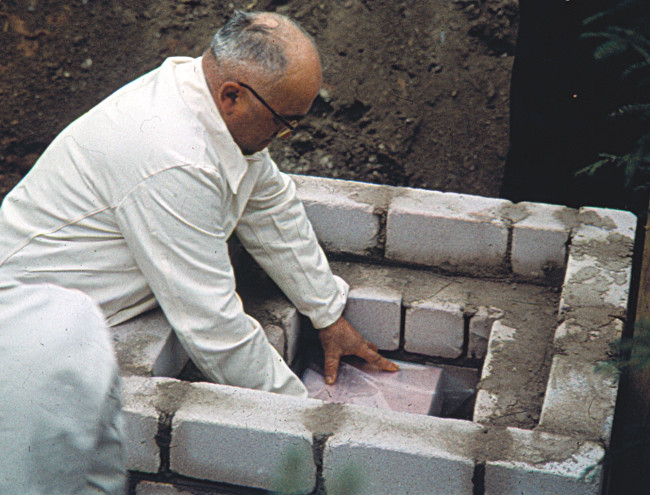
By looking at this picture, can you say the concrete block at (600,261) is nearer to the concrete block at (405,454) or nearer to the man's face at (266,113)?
the concrete block at (405,454)

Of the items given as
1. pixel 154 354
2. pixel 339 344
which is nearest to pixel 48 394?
pixel 154 354

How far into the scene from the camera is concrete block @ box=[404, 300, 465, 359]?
12.9ft

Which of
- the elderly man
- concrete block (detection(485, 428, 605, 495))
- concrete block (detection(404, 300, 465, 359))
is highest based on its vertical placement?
the elderly man

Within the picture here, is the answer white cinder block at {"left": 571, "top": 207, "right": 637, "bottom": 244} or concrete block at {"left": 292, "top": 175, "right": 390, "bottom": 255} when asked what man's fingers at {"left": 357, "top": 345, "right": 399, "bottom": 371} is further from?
white cinder block at {"left": 571, "top": 207, "right": 637, "bottom": 244}

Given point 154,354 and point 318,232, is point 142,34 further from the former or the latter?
point 154,354

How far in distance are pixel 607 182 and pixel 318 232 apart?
1.83 meters

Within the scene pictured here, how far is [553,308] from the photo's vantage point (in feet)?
12.7

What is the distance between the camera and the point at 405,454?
278cm

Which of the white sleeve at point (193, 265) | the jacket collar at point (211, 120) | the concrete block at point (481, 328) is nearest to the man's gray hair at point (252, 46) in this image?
the jacket collar at point (211, 120)

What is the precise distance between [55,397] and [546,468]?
2015 mm

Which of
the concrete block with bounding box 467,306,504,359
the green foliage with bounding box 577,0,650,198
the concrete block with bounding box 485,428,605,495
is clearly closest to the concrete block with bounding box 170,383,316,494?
the concrete block with bounding box 485,428,605,495

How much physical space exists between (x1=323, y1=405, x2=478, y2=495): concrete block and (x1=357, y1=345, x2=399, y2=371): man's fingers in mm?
1043

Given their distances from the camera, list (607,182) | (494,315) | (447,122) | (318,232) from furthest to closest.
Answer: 1. (447,122)
2. (607,182)
3. (318,232)
4. (494,315)

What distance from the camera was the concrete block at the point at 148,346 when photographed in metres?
3.21
